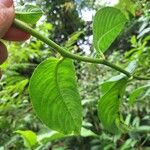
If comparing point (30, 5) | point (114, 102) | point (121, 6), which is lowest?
point (114, 102)

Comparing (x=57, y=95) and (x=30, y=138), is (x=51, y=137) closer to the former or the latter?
(x=30, y=138)

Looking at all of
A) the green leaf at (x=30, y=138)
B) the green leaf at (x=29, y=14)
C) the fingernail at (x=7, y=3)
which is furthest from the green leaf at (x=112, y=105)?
the green leaf at (x=30, y=138)

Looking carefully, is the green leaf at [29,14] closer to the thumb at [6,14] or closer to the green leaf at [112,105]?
the thumb at [6,14]

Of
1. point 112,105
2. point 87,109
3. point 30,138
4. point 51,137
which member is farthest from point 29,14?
point 87,109

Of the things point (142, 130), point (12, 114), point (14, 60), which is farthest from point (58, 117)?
point (14, 60)

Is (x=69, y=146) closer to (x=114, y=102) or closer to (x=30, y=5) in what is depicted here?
(x=114, y=102)
